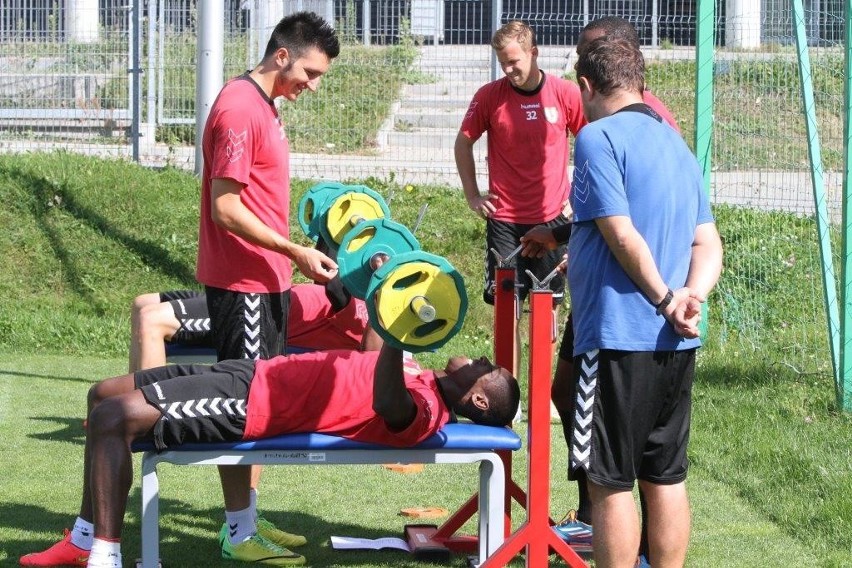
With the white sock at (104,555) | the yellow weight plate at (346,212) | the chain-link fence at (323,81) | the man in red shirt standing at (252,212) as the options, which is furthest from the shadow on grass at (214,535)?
the chain-link fence at (323,81)

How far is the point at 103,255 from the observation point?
10.7m

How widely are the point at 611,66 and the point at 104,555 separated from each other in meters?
2.44

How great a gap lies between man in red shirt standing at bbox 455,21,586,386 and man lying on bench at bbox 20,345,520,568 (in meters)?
2.43

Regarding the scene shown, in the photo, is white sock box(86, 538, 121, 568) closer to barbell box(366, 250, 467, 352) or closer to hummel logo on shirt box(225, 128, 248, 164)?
barbell box(366, 250, 467, 352)

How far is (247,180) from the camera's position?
4805 mm

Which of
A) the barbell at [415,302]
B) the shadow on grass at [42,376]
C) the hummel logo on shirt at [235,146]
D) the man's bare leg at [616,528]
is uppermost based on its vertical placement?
the hummel logo on shirt at [235,146]

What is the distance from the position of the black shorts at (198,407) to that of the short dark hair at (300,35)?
4.57ft

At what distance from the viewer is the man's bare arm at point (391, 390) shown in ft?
13.9

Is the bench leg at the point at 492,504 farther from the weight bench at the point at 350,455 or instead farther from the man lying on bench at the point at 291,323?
the man lying on bench at the point at 291,323

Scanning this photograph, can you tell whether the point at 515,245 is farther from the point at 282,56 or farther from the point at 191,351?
the point at 282,56

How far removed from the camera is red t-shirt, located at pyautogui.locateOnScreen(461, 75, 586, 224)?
7207mm

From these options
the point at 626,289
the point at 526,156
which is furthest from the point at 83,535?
the point at 526,156

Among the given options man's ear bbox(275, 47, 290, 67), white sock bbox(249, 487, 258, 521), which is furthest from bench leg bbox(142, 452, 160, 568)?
man's ear bbox(275, 47, 290, 67)

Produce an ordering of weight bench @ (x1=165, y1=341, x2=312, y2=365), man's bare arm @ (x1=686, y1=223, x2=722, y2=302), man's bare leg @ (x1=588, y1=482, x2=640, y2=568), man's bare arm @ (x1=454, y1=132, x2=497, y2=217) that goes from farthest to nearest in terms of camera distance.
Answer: man's bare arm @ (x1=454, y1=132, x2=497, y2=217) < weight bench @ (x1=165, y1=341, x2=312, y2=365) < man's bare arm @ (x1=686, y1=223, x2=722, y2=302) < man's bare leg @ (x1=588, y1=482, x2=640, y2=568)
